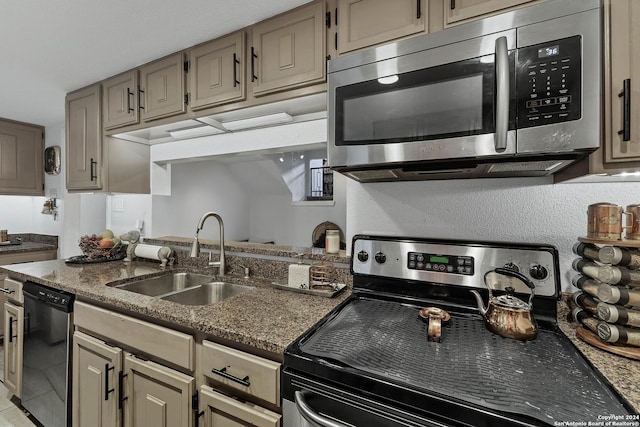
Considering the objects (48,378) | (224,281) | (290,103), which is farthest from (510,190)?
(48,378)

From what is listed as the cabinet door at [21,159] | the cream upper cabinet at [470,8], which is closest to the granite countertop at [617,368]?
the cream upper cabinet at [470,8]

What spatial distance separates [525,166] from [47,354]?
2.50 metres

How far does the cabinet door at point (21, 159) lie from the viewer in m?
3.09

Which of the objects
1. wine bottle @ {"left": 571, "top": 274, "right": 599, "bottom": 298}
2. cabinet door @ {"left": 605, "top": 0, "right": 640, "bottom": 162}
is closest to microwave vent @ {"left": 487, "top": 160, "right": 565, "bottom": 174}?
cabinet door @ {"left": 605, "top": 0, "right": 640, "bottom": 162}

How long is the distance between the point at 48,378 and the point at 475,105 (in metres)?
2.46

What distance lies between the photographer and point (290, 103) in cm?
143

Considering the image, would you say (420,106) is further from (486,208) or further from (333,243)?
(333,243)

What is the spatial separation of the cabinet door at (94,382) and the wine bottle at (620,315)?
1807 mm

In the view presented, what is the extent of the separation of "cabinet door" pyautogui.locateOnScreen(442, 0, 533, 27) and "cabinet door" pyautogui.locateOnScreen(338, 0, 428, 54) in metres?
0.08

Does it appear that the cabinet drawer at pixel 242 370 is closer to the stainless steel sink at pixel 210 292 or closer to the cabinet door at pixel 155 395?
the cabinet door at pixel 155 395

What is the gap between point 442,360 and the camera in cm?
79

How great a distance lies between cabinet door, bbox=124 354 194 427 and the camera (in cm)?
109

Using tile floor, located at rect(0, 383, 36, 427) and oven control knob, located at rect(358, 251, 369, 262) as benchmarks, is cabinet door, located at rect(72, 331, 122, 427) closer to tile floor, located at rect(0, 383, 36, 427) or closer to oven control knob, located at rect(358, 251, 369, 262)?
tile floor, located at rect(0, 383, 36, 427)

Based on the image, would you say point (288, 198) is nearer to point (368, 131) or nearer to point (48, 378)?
point (48, 378)
